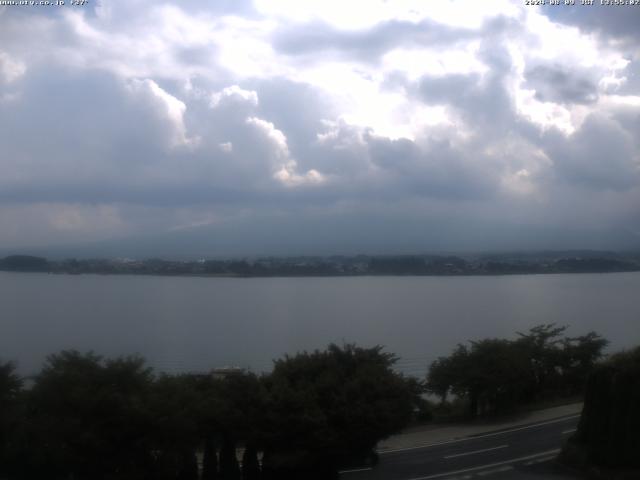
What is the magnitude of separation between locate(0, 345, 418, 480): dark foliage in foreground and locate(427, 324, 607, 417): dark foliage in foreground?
7888mm

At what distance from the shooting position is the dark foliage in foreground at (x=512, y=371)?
2303 cm

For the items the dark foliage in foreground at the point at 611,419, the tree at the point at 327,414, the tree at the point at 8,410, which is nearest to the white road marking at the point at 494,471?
the dark foliage in foreground at the point at 611,419

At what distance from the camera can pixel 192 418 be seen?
13.2m

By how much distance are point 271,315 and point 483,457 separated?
1452 inches

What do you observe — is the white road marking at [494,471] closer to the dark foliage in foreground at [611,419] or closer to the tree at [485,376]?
the dark foliage in foreground at [611,419]

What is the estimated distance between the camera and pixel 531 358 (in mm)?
25953

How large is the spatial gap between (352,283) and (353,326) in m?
40.2

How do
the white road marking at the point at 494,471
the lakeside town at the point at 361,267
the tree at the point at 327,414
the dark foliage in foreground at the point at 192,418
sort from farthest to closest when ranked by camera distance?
1. the lakeside town at the point at 361,267
2. the white road marking at the point at 494,471
3. the tree at the point at 327,414
4. the dark foliage in foreground at the point at 192,418

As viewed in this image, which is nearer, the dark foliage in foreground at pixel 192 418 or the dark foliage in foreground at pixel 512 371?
the dark foliage in foreground at pixel 192 418

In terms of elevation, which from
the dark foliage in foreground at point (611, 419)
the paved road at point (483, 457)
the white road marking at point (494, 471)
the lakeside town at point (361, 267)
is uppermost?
the lakeside town at point (361, 267)

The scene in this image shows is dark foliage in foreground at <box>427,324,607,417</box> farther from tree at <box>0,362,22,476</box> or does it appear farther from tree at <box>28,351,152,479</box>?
tree at <box>0,362,22,476</box>

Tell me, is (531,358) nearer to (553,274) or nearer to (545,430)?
(545,430)

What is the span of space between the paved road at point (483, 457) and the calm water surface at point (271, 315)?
6.26 metres

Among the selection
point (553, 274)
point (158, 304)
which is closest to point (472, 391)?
point (158, 304)
